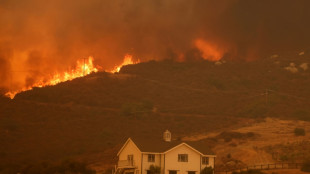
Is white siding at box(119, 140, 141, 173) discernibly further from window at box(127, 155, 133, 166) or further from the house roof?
the house roof

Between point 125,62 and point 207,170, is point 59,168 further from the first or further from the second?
point 125,62

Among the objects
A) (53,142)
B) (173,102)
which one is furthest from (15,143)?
(173,102)

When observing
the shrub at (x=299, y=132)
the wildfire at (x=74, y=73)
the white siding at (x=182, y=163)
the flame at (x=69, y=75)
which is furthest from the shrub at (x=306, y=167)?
the wildfire at (x=74, y=73)

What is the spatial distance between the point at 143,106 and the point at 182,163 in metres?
54.9

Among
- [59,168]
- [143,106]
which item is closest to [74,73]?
[143,106]

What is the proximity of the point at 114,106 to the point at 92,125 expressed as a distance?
1714 centimetres

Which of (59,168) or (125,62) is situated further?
(125,62)

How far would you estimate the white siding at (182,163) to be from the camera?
6103 centimetres

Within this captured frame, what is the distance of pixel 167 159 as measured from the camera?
200ft

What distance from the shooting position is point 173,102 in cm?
12494

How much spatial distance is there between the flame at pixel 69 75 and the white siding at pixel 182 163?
67137 millimetres

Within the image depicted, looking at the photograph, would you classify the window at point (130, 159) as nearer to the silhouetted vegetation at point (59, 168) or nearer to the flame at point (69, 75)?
the silhouetted vegetation at point (59, 168)

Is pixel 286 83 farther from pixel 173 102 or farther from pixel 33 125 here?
pixel 33 125

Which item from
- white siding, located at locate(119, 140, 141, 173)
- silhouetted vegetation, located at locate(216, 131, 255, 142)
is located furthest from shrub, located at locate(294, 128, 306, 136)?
white siding, located at locate(119, 140, 141, 173)
